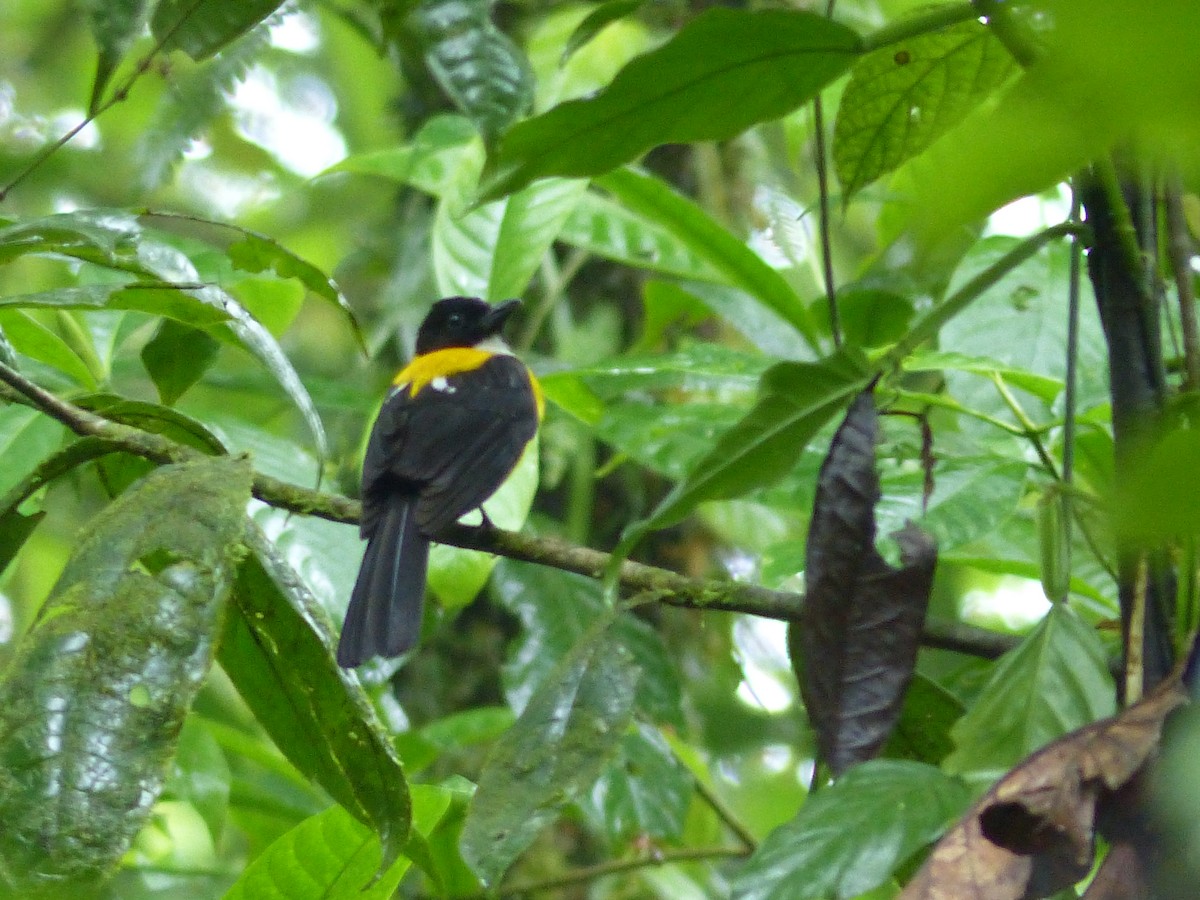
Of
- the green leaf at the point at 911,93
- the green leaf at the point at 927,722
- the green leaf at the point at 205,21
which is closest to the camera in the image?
the green leaf at the point at 205,21

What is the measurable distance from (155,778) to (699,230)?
198cm

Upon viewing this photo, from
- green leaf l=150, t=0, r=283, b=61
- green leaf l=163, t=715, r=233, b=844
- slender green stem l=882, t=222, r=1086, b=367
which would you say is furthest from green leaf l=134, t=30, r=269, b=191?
slender green stem l=882, t=222, r=1086, b=367

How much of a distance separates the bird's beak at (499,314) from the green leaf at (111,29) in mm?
2193

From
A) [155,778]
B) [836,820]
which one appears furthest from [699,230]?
[155,778]

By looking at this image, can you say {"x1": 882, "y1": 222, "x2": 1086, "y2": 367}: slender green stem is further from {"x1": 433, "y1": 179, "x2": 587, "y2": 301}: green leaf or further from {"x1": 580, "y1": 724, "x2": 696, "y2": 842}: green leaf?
{"x1": 580, "y1": 724, "x2": 696, "y2": 842}: green leaf

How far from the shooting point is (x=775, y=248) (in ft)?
11.4

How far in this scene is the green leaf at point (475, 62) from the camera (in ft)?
3.92

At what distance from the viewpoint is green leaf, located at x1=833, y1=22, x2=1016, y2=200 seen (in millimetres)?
1453

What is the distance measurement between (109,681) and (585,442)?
3.19m

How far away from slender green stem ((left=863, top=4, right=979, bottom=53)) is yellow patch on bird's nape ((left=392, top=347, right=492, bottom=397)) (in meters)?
2.67

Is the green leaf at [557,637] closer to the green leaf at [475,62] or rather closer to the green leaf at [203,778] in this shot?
the green leaf at [203,778]

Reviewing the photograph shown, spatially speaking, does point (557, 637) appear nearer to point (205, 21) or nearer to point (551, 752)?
point (551, 752)

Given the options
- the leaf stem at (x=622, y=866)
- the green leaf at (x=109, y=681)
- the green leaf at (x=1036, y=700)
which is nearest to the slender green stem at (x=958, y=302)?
the green leaf at (x=1036, y=700)

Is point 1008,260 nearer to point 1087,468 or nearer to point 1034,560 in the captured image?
point 1087,468
